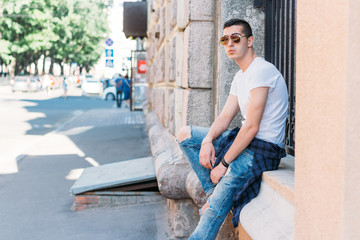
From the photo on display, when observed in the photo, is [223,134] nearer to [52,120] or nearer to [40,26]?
[52,120]

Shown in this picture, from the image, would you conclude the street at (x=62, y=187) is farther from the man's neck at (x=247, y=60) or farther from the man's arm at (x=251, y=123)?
the man's neck at (x=247, y=60)

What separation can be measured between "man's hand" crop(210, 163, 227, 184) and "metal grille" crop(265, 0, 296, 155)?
69 cm

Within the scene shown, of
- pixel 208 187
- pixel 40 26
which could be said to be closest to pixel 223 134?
pixel 208 187

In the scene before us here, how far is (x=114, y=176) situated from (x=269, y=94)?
285cm

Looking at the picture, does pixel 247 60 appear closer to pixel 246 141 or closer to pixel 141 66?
pixel 246 141

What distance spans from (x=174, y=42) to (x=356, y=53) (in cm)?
353

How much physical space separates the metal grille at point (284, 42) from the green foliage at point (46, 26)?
1373 inches

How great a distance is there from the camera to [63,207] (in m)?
5.32

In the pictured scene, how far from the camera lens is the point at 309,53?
1.99 meters

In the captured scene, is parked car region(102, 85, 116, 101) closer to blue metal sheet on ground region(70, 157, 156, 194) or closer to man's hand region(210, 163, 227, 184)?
blue metal sheet on ground region(70, 157, 156, 194)

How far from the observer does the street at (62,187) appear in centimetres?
447

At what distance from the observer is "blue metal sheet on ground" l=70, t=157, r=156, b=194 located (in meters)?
5.12

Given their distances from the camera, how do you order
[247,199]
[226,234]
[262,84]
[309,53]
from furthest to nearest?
[226,234] < [247,199] < [262,84] < [309,53]

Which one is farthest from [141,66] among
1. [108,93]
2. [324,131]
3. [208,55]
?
[108,93]
